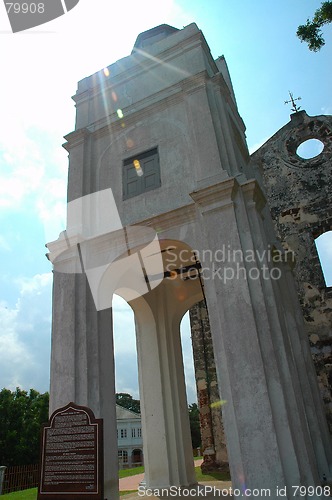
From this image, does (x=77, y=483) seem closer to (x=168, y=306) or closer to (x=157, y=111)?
(x=168, y=306)

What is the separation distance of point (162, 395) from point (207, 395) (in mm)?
2600

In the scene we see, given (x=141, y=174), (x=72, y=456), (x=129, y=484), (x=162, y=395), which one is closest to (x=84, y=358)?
(x=72, y=456)

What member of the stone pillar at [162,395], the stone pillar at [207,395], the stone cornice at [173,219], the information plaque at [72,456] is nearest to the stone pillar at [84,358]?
the information plaque at [72,456]

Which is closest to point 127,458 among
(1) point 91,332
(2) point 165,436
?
(2) point 165,436

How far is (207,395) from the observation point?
39.7ft

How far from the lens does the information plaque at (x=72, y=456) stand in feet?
18.3

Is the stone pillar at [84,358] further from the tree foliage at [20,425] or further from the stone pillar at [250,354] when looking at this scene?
the tree foliage at [20,425]

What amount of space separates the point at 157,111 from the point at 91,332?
5.33 m

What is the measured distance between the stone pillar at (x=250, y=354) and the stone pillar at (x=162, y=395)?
3.67 meters

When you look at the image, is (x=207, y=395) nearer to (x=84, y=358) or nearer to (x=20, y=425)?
(x=84, y=358)

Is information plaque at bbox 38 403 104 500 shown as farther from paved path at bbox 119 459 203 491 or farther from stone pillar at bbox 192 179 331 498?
paved path at bbox 119 459 203 491

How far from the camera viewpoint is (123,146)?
380 inches

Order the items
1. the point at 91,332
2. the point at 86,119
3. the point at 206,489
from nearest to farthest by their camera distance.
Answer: the point at 91,332 < the point at 206,489 < the point at 86,119

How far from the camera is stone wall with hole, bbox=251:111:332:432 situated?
11.3 meters
